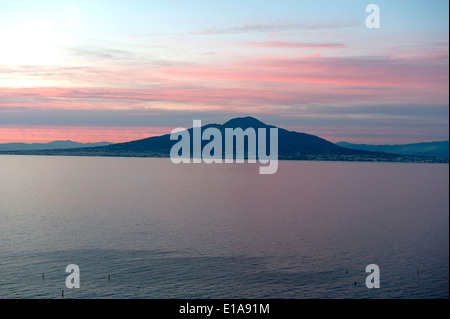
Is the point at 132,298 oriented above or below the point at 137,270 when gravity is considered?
below

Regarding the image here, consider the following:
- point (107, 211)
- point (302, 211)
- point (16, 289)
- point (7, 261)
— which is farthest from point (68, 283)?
point (302, 211)

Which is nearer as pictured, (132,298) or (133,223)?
(132,298)

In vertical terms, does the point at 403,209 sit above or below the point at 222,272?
above
